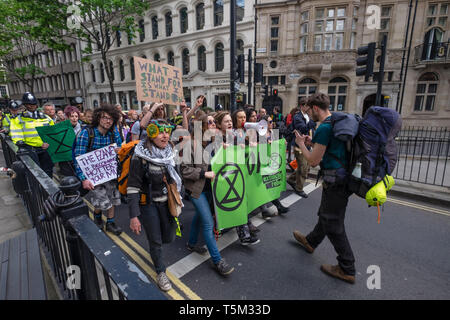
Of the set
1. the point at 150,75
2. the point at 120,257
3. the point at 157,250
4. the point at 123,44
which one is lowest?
the point at 157,250

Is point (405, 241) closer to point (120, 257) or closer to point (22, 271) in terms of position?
point (120, 257)

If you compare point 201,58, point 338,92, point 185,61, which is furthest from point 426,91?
point 185,61

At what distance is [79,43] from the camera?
3209cm

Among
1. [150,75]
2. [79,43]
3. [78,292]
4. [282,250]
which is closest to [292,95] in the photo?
[150,75]

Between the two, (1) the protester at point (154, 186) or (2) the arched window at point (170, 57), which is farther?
(2) the arched window at point (170, 57)

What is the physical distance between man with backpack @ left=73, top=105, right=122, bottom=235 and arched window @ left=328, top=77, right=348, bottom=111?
19.3 m

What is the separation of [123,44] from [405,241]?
107ft

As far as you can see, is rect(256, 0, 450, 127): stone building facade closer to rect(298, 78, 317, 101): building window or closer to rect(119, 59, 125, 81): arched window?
rect(298, 78, 317, 101): building window

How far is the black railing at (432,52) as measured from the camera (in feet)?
55.2

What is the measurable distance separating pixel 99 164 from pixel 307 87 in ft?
63.3

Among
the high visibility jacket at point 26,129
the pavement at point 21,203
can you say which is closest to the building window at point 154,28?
the pavement at point 21,203

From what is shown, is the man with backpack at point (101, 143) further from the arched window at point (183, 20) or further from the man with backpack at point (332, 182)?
the arched window at point (183, 20)

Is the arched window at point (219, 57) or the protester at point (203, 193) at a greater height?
the arched window at point (219, 57)

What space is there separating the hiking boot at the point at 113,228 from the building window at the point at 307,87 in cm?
1879
